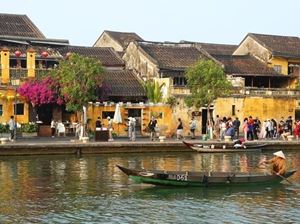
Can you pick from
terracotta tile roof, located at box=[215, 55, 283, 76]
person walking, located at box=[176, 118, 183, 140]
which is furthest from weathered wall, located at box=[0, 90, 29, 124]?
terracotta tile roof, located at box=[215, 55, 283, 76]

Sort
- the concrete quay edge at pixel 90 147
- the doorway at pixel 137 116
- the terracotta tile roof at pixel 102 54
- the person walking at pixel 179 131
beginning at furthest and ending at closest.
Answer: the terracotta tile roof at pixel 102 54 < the doorway at pixel 137 116 < the person walking at pixel 179 131 < the concrete quay edge at pixel 90 147

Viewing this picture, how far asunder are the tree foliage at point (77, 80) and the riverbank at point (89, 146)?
244 centimetres

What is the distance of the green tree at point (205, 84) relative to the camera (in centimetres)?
4431

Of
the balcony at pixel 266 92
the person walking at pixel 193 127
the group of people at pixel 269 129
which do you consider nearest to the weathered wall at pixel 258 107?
the balcony at pixel 266 92

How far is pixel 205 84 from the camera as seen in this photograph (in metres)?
44.5

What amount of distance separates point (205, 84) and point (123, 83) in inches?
262

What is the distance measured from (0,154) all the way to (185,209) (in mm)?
15715

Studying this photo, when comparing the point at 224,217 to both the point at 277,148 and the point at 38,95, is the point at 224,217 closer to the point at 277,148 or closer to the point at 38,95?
the point at 277,148

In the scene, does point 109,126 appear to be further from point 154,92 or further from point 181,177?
point 181,177

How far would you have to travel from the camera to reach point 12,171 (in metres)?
30.6

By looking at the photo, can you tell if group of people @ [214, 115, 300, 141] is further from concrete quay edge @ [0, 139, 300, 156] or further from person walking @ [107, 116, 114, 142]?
person walking @ [107, 116, 114, 142]

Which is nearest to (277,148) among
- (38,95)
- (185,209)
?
(38,95)

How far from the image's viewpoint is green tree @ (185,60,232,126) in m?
44.3

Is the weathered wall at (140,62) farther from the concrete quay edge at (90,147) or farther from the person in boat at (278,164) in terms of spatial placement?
the person in boat at (278,164)
